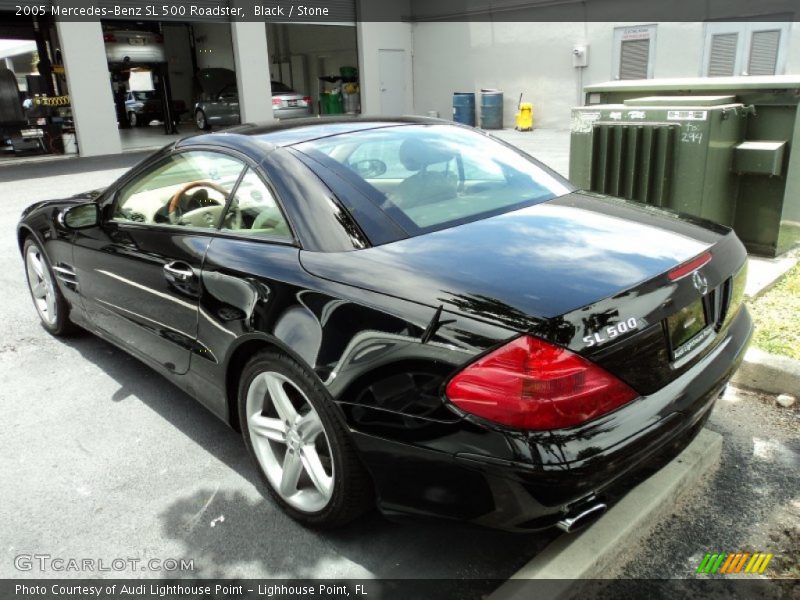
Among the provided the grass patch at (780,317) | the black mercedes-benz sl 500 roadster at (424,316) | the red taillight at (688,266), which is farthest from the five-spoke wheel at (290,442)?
the grass patch at (780,317)

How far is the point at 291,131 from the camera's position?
122 inches

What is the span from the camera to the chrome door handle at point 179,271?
2928 mm

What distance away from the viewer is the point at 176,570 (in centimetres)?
245

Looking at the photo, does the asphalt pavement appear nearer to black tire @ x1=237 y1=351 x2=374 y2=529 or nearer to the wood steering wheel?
→ black tire @ x1=237 y1=351 x2=374 y2=529

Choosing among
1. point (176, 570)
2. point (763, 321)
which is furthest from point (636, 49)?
point (176, 570)

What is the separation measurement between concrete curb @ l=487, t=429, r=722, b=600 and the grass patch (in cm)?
140

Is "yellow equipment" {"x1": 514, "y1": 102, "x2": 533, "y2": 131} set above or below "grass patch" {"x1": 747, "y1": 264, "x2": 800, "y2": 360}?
above

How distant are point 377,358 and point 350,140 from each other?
1.31m

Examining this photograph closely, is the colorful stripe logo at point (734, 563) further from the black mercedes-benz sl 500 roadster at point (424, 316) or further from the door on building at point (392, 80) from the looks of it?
the door on building at point (392, 80)

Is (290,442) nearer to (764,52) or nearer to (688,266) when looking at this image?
(688,266)

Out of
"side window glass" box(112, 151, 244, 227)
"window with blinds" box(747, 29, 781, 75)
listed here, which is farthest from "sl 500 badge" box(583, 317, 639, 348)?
"window with blinds" box(747, 29, 781, 75)

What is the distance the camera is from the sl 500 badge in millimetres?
1894

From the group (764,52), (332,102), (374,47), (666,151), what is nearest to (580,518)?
(666,151)

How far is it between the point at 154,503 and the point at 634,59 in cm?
1834
